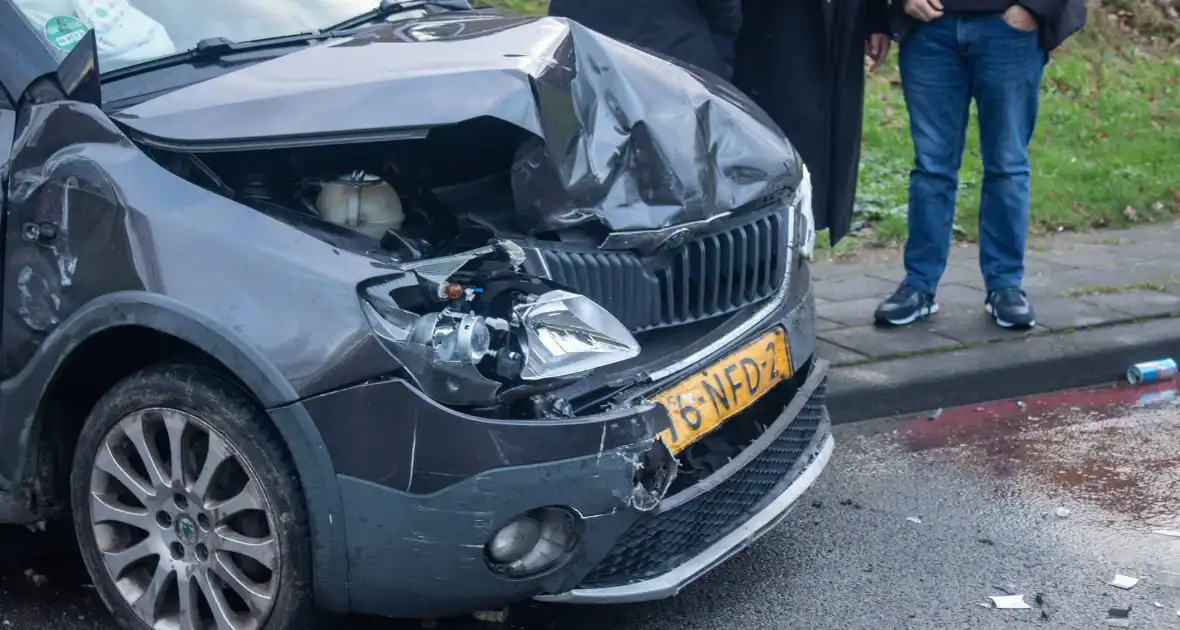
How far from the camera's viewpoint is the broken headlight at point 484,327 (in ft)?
8.73

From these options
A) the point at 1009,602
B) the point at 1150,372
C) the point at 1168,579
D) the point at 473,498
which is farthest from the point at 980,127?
the point at 473,498

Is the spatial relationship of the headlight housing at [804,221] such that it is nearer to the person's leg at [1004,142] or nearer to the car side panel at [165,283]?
the car side panel at [165,283]

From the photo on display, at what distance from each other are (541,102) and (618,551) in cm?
102

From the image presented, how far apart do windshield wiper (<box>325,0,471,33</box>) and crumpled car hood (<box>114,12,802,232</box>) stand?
0.33 metres

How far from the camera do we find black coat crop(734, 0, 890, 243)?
17.4 ft

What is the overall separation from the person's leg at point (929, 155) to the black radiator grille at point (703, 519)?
6.96 feet

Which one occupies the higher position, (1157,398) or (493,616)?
(493,616)

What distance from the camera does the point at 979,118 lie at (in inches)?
216

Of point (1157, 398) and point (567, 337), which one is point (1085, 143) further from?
point (567, 337)

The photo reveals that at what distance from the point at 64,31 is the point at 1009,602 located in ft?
9.07

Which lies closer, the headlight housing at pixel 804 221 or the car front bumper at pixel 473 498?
the car front bumper at pixel 473 498

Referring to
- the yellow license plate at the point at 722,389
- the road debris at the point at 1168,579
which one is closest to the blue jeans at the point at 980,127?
the road debris at the point at 1168,579

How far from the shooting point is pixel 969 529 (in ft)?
12.8

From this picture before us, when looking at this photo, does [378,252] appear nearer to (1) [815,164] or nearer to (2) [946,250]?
(1) [815,164]
